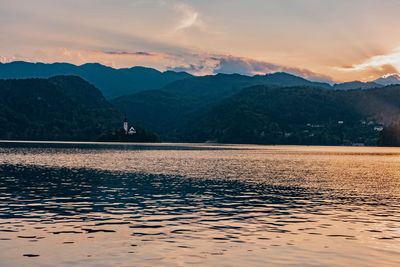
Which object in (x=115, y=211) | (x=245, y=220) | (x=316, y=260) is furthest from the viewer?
(x=115, y=211)

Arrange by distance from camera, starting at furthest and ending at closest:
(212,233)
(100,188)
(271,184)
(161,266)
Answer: (271,184), (100,188), (212,233), (161,266)

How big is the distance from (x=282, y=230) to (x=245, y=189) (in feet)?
126

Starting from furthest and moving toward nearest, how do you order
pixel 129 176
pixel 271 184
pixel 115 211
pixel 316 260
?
pixel 129 176
pixel 271 184
pixel 115 211
pixel 316 260

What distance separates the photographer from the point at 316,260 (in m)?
35.0

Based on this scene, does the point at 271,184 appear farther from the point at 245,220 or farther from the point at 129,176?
the point at 245,220

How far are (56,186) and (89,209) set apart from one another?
2825cm

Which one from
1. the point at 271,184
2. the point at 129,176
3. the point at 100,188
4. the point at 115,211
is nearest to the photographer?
the point at 115,211

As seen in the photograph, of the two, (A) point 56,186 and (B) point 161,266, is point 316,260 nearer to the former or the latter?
(B) point 161,266

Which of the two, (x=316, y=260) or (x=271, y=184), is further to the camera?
(x=271, y=184)

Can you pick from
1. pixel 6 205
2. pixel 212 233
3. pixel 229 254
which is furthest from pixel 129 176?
pixel 229 254

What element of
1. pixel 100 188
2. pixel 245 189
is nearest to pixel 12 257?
pixel 100 188

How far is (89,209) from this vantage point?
57281 mm

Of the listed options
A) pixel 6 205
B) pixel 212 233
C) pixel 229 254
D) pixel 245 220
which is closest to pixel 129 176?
pixel 6 205

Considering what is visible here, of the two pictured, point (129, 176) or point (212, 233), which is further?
point (129, 176)
